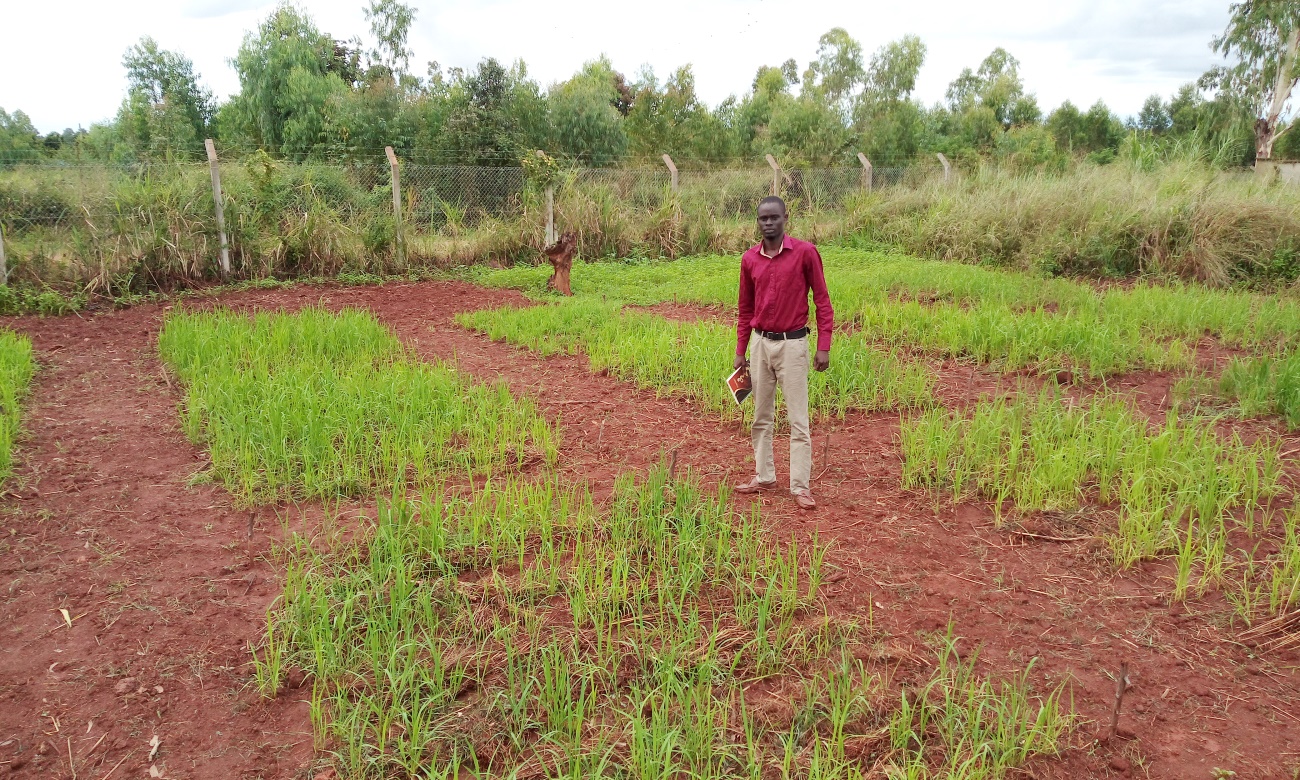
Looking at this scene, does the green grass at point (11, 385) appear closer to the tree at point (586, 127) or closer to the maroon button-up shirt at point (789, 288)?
the maroon button-up shirt at point (789, 288)

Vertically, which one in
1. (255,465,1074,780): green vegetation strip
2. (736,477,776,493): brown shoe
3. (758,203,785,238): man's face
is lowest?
(255,465,1074,780): green vegetation strip

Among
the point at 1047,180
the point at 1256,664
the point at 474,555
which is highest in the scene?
the point at 1047,180

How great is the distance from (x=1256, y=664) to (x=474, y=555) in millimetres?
3333

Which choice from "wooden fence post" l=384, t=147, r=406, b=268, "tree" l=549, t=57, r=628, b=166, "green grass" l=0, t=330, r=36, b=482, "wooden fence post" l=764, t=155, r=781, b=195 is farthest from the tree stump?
"tree" l=549, t=57, r=628, b=166

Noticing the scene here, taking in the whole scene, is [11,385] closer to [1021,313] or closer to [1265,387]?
[1265,387]

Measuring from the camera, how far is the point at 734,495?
4793mm

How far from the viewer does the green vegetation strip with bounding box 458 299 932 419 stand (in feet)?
21.0

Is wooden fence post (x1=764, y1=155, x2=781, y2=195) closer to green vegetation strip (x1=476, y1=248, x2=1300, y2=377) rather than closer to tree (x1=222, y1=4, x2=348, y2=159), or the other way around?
green vegetation strip (x1=476, y1=248, x2=1300, y2=377)

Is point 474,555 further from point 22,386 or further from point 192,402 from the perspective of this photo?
point 22,386

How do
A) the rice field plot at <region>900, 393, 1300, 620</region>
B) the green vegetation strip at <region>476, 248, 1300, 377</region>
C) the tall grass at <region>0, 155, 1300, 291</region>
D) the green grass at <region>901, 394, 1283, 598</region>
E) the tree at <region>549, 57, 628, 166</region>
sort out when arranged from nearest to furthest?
the rice field plot at <region>900, 393, 1300, 620</region>, the green grass at <region>901, 394, 1283, 598</region>, the green vegetation strip at <region>476, 248, 1300, 377</region>, the tall grass at <region>0, 155, 1300, 291</region>, the tree at <region>549, 57, 628, 166</region>

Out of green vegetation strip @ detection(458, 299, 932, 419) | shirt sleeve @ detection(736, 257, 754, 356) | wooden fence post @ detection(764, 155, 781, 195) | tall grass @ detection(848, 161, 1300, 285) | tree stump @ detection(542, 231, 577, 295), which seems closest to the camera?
shirt sleeve @ detection(736, 257, 754, 356)

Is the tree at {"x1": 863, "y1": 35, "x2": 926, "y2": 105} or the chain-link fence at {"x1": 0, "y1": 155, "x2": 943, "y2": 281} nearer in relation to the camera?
the chain-link fence at {"x1": 0, "y1": 155, "x2": 943, "y2": 281}

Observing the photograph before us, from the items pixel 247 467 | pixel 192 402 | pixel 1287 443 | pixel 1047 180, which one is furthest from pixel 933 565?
pixel 1047 180

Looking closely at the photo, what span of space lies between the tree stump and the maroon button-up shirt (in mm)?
7202
